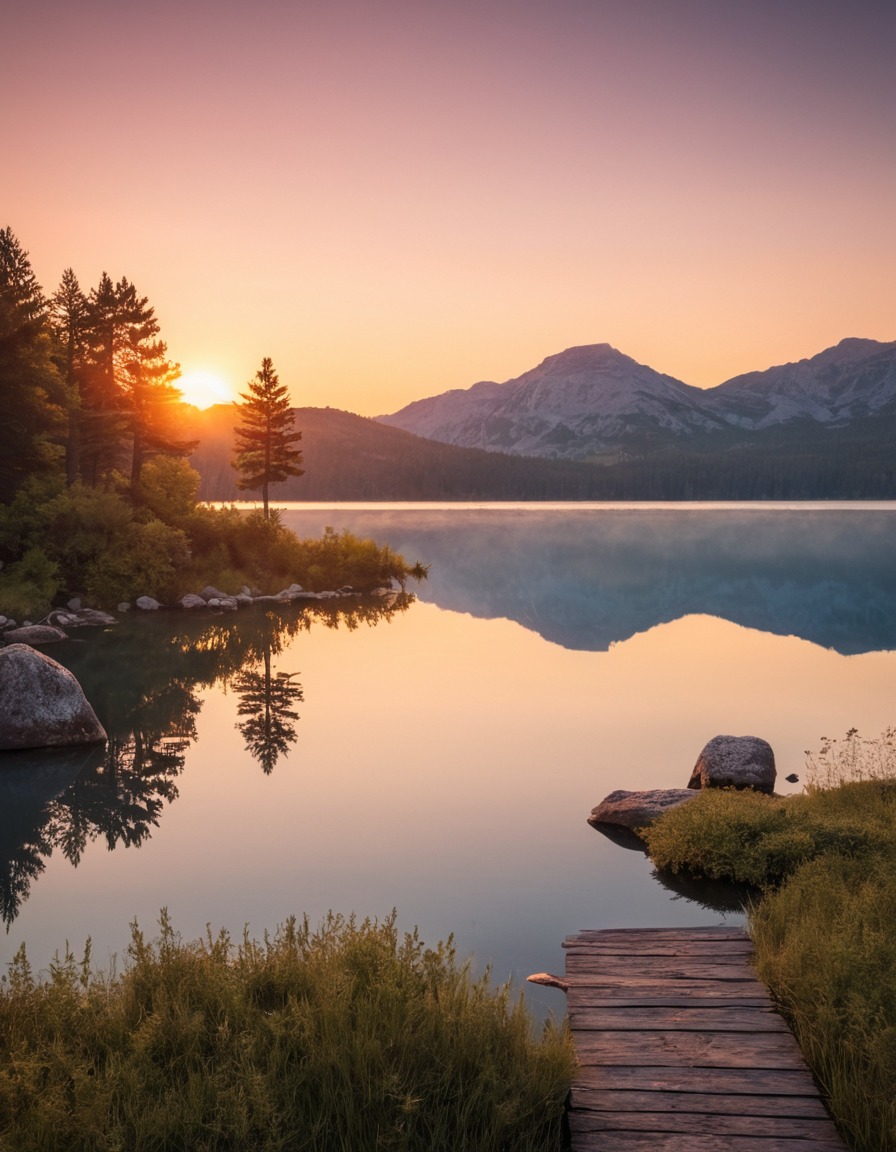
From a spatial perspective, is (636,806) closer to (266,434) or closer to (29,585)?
(29,585)

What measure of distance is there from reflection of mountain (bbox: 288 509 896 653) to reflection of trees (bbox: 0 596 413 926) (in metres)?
11.4

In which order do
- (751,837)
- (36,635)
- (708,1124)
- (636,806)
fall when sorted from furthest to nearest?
(36,635) → (636,806) → (751,837) → (708,1124)

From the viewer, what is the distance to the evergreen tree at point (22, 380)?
1559 inches

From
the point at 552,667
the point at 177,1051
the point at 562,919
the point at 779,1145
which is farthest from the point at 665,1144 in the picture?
the point at 552,667

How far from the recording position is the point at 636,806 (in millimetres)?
14203

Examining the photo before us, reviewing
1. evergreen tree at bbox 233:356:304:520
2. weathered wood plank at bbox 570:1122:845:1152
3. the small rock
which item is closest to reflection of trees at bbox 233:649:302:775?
weathered wood plank at bbox 570:1122:845:1152

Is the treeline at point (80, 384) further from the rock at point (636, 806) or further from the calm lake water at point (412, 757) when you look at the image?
the rock at point (636, 806)

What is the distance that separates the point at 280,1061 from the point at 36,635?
2926 cm

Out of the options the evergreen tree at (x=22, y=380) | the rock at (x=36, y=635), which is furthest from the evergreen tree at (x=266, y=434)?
the rock at (x=36, y=635)

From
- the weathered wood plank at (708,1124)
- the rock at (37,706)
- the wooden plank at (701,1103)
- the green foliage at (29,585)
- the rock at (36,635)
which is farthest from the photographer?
the green foliage at (29,585)

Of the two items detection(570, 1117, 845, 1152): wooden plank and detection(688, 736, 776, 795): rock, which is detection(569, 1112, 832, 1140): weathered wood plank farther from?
detection(688, 736, 776, 795): rock

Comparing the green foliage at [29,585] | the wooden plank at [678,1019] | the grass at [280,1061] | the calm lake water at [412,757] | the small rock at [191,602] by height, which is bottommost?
the calm lake water at [412,757]

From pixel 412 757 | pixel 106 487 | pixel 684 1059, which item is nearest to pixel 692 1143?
pixel 684 1059

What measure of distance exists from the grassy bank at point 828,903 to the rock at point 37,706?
505 inches
